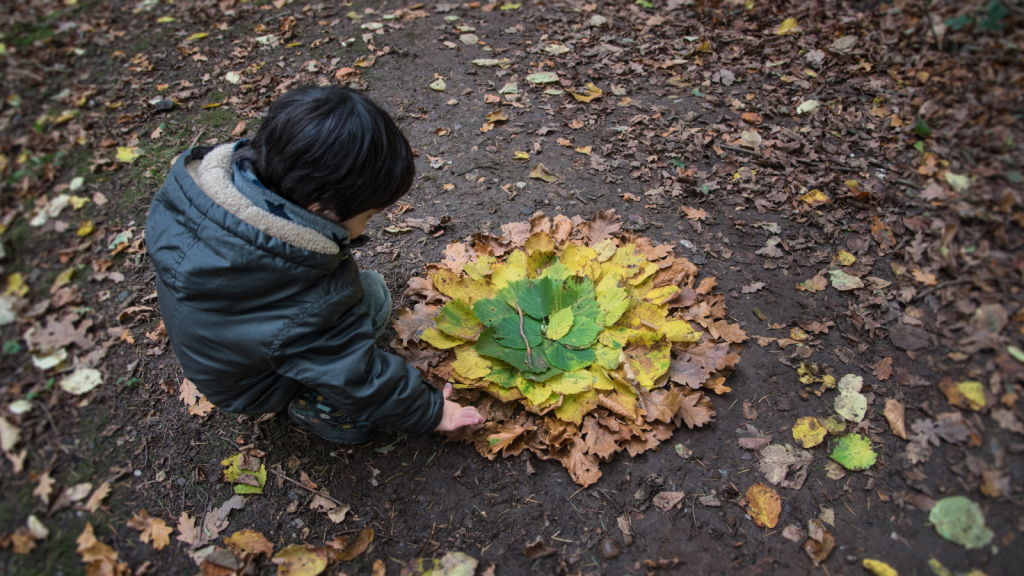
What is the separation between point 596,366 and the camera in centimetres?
218

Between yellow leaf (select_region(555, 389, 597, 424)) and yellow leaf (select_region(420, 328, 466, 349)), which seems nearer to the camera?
yellow leaf (select_region(555, 389, 597, 424))

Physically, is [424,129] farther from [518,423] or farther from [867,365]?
[867,365]

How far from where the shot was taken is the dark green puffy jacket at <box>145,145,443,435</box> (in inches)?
61.1

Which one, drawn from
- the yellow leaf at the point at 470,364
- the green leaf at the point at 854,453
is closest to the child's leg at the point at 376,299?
the yellow leaf at the point at 470,364

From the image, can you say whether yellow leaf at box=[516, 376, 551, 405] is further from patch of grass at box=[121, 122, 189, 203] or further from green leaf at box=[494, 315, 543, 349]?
patch of grass at box=[121, 122, 189, 203]

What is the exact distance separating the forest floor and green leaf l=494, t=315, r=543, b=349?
0.49 metres

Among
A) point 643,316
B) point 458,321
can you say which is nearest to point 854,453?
point 643,316

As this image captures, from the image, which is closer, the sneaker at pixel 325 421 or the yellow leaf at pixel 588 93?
the sneaker at pixel 325 421

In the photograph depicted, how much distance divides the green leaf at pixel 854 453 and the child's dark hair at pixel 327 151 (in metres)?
1.89

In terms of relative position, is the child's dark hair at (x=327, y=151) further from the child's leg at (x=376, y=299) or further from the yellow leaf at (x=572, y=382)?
the yellow leaf at (x=572, y=382)

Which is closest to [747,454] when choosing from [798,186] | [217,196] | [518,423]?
[518,423]

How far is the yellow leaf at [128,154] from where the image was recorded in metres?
3.45

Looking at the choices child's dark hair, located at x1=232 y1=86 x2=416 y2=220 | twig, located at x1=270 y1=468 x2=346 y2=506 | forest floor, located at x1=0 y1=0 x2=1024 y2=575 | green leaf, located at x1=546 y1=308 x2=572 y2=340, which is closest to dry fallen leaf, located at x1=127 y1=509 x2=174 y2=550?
forest floor, located at x1=0 y1=0 x2=1024 y2=575

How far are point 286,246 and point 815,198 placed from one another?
2624 millimetres
